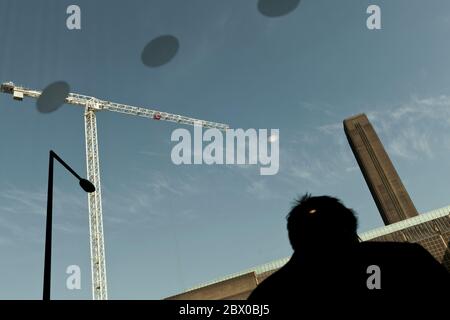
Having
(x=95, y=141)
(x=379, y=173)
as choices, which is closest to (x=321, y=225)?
(x=95, y=141)

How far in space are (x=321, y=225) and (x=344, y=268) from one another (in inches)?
20.2

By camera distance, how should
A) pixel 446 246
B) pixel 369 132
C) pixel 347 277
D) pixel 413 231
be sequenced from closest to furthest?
pixel 347 277 → pixel 446 246 → pixel 413 231 → pixel 369 132

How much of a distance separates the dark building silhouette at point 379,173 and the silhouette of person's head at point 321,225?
133 m

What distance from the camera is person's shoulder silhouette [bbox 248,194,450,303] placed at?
8.41ft

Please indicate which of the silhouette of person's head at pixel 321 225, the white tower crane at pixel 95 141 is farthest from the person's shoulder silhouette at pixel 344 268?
→ the white tower crane at pixel 95 141

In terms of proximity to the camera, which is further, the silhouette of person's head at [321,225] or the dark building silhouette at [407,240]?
the dark building silhouette at [407,240]

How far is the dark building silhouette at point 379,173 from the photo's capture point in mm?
122750

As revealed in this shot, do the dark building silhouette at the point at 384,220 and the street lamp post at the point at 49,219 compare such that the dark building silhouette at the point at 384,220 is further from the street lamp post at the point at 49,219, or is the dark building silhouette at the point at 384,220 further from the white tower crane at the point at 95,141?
the street lamp post at the point at 49,219

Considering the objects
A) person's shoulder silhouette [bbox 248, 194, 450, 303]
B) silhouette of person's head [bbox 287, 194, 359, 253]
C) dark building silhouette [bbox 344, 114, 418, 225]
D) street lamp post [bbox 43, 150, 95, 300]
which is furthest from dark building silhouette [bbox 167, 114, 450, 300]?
person's shoulder silhouette [bbox 248, 194, 450, 303]

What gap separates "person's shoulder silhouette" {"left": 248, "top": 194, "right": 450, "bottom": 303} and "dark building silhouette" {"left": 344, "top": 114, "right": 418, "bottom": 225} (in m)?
133
